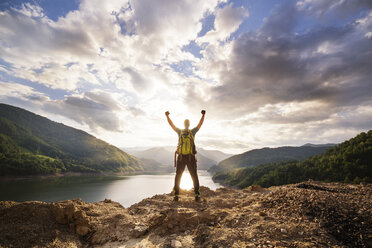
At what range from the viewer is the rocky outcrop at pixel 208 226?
118 inches

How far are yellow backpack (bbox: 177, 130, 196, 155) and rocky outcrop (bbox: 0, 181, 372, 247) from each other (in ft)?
8.81

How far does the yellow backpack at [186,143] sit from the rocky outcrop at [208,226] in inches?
106

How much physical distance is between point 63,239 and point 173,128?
5.21 m

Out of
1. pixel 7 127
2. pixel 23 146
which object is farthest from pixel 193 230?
pixel 7 127

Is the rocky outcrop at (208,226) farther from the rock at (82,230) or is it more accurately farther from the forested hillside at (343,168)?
the forested hillside at (343,168)

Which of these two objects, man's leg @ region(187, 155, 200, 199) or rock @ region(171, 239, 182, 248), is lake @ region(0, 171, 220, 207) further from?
rock @ region(171, 239, 182, 248)

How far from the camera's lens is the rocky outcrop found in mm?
2994

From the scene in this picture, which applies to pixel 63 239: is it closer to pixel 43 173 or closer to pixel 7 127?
pixel 43 173

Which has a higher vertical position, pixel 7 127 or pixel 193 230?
pixel 7 127

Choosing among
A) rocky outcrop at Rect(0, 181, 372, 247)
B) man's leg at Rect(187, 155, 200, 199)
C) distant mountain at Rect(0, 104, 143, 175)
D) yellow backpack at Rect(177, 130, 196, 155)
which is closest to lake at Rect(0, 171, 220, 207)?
distant mountain at Rect(0, 104, 143, 175)

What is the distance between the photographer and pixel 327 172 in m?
55.5

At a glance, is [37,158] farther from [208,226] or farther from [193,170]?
Result: [208,226]

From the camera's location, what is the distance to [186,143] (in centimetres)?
707

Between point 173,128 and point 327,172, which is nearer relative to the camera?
point 173,128
